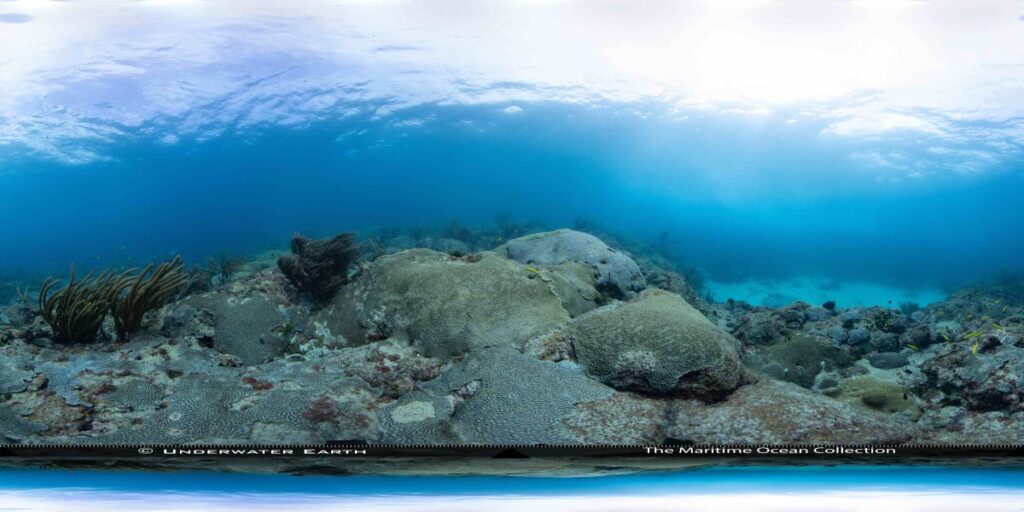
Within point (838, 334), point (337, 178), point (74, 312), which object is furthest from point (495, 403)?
point (337, 178)

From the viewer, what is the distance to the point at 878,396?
3.40 metres

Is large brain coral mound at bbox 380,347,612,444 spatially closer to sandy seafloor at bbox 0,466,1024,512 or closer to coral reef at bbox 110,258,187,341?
sandy seafloor at bbox 0,466,1024,512

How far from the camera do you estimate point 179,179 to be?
8.64m

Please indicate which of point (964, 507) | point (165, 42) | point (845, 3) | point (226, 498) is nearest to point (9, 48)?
point (165, 42)

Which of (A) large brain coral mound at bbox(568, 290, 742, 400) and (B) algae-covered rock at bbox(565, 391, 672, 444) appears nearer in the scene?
(B) algae-covered rock at bbox(565, 391, 672, 444)

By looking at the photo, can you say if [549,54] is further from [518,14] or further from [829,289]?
[829,289]

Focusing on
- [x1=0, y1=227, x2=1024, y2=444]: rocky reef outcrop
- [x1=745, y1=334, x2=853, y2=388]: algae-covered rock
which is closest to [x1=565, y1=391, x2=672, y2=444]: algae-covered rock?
[x1=0, y1=227, x2=1024, y2=444]: rocky reef outcrop

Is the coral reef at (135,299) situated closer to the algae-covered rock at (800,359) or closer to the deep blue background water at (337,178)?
the deep blue background water at (337,178)

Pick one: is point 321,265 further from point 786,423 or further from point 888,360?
point 888,360

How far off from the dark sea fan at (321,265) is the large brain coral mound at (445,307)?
197 millimetres

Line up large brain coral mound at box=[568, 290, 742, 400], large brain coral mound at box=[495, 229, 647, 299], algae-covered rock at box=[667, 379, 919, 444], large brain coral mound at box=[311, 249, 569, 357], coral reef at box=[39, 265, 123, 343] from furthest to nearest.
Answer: large brain coral mound at box=[495, 229, 647, 299]
coral reef at box=[39, 265, 123, 343]
large brain coral mound at box=[311, 249, 569, 357]
large brain coral mound at box=[568, 290, 742, 400]
algae-covered rock at box=[667, 379, 919, 444]

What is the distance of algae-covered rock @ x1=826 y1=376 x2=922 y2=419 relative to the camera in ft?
10.8

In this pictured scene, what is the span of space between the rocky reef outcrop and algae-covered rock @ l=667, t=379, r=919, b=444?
12mm

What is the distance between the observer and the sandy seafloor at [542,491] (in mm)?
2588
